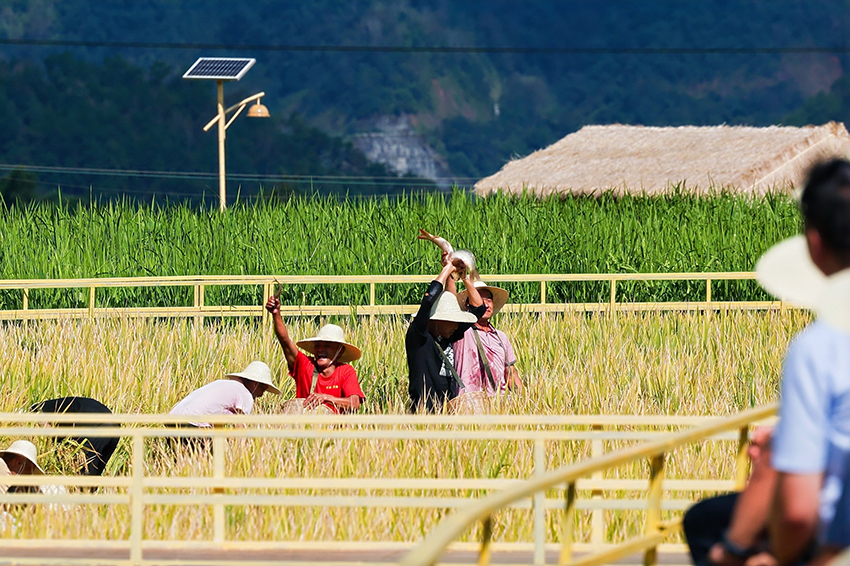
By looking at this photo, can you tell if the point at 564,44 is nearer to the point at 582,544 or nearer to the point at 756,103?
the point at 756,103

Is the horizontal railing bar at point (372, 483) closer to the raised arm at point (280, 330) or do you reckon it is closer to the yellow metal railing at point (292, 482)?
the yellow metal railing at point (292, 482)

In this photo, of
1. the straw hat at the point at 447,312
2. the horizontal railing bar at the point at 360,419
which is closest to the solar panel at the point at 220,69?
the straw hat at the point at 447,312

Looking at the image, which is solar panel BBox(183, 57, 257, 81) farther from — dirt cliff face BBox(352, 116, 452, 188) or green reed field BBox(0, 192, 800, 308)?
dirt cliff face BBox(352, 116, 452, 188)

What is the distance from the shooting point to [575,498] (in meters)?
3.59

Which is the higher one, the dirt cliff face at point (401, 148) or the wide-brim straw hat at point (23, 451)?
the dirt cliff face at point (401, 148)

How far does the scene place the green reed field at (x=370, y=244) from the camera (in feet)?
58.7

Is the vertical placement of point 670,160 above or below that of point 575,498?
above

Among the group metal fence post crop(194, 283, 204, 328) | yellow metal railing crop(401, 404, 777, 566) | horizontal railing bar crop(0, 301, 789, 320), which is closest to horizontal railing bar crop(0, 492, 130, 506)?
yellow metal railing crop(401, 404, 777, 566)

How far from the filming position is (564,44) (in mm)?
126500

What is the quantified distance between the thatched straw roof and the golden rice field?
20.8 m

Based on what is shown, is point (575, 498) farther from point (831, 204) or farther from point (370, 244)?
point (370, 244)

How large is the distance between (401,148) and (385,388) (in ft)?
322

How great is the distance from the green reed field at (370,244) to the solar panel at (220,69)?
21.7 feet

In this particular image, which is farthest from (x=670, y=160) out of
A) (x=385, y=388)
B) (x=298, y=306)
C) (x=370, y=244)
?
(x=385, y=388)
